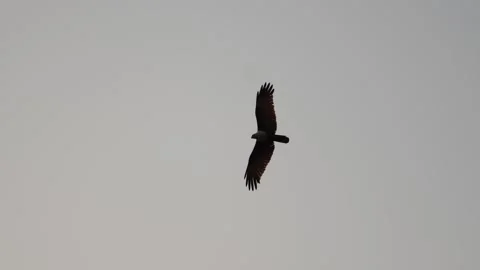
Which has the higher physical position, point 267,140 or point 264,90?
point 264,90

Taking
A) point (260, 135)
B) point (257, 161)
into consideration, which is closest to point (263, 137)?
point (260, 135)

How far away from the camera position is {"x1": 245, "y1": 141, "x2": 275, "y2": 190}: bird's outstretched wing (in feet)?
90.6

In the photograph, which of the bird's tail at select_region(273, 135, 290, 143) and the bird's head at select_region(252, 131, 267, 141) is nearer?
the bird's tail at select_region(273, 135, 290, 143)

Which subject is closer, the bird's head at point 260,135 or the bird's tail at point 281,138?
the bird's tail at point 281,138

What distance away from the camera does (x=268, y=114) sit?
1086 inches

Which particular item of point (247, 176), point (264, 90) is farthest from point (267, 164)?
point (264, 90)

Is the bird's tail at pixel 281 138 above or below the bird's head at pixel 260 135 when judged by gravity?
below

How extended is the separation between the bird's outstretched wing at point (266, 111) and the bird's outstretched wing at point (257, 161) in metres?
0.76

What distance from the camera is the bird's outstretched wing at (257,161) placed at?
2761 centimetres

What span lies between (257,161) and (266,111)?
8.43 ft

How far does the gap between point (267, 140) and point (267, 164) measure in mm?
1640

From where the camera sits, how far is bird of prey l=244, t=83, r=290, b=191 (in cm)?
2722

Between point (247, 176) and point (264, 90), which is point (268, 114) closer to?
point (264, 90)

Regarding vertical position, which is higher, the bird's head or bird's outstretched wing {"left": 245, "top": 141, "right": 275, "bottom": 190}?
the bird's head
